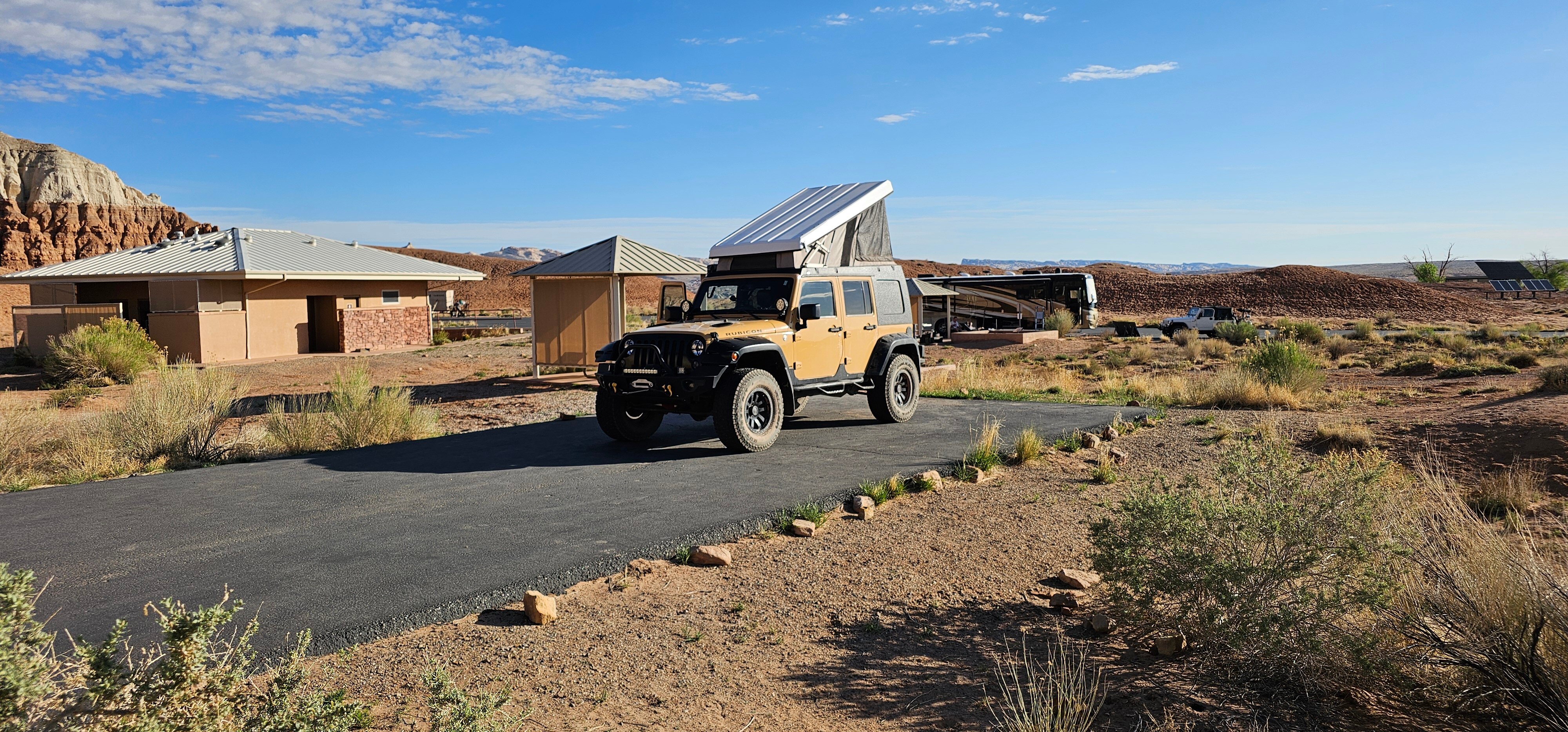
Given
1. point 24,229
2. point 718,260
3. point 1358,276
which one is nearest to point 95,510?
point 718,260

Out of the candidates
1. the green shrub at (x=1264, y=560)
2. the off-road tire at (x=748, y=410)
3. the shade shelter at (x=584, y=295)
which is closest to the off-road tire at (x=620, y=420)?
the off-road tire at (x=748, y=410)

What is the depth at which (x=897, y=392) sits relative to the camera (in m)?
13.2

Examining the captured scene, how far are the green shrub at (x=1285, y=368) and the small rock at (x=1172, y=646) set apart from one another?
1372 centimetres

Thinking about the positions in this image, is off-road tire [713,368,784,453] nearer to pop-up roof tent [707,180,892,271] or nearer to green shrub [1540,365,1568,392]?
pop-up roof tent [707,180,892,271]

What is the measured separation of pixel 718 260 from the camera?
12469 mm

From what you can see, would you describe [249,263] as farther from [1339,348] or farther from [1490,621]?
[1339,348]

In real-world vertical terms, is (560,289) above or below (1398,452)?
above

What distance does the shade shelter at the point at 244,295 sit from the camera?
28094mm

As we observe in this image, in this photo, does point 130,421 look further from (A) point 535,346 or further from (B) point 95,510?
(A) point 535,346

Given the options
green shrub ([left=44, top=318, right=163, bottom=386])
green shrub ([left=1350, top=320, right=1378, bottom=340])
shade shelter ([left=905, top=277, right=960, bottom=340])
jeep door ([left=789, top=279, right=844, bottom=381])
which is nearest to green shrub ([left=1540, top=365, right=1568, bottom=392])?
jeep door ([left=789, top=279, right=844, bottom=381])

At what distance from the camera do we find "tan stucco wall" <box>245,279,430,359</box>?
29562 millimetres

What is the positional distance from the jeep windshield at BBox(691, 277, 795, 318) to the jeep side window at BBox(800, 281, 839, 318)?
22 centimetres

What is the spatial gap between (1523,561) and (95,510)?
32.3 feet

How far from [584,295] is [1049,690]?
17.9m
